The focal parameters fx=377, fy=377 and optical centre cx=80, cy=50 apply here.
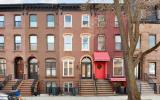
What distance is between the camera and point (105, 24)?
149 ft

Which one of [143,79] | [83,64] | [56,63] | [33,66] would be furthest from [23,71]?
[143,79]

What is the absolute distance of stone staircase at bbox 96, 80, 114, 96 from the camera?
4222 cm

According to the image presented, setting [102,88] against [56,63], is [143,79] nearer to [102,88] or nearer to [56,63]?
[102,88]

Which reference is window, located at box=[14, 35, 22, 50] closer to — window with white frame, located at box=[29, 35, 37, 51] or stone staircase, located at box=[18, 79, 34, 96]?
window with white frame, located at box=[29, 35, 37, 51]

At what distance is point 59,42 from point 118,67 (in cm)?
770

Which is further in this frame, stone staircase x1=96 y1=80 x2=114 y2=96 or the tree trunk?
stone staircase x1=96 y1=80 x2=114 y2=96

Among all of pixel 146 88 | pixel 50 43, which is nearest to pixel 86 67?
pixel 50 43

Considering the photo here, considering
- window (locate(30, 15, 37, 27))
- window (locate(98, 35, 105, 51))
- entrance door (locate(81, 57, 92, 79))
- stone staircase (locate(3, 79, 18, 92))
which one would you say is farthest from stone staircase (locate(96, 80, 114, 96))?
window (locate(30, 15, 37, 27))

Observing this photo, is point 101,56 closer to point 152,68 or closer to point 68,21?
point 68,21

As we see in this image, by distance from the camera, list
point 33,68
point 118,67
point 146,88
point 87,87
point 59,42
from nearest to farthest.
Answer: point 146,88 < point 87,87 < point 118,67 < point 59,42 < point 33,68

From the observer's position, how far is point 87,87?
142 feet

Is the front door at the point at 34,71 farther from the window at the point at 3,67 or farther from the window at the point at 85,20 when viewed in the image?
the window at the point at 85,20

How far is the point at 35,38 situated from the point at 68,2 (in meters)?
5.91

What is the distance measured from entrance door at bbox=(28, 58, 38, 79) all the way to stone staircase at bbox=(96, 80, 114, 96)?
25.4ft
